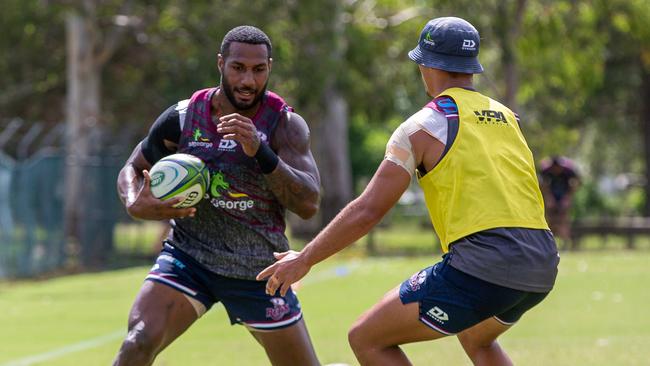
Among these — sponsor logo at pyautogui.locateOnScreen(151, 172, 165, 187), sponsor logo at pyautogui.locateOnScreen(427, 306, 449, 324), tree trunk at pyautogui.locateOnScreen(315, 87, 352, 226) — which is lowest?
tree trunk at pyautogui.locateOnScreen(315, 87, 352, 226)

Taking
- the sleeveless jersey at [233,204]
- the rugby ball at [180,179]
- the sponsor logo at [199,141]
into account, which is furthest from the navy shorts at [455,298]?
the sponsor logo at [199,141]

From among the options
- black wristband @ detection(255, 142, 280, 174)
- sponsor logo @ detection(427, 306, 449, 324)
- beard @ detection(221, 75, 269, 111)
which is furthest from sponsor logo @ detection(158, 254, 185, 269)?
sponsor logo @ detection(427, 306, 449, 324)

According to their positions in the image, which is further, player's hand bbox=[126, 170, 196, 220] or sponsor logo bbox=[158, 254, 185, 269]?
sponsor logo bbox=[158, 254, 185, 269]

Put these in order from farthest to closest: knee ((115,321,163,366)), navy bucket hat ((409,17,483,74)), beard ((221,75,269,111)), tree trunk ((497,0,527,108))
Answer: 1. tree trunk ((497,0,527,108))
2. beard ((221,75,269,111))
3. knee ((115,321,163,366))
4. navy bucket hat ((409,17,483,74))

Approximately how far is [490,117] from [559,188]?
72.4ft

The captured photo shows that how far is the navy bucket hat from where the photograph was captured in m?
6.31

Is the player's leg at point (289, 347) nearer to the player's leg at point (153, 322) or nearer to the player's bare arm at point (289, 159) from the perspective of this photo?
the player's leg at point (153, 322)

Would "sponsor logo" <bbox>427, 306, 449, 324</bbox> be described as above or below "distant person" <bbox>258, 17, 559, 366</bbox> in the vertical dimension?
below

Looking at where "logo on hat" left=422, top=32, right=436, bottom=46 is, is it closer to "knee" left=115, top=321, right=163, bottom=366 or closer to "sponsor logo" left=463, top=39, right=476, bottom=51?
"sponsor logo" left=463, top=39, right=476, bottom=51

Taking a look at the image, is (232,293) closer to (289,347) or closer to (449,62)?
(289,347)

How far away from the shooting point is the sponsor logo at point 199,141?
23.6 ft

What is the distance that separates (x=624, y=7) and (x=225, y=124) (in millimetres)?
30583

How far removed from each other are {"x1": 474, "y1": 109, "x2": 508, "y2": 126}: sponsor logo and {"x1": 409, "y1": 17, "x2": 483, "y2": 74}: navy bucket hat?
0.79 feet

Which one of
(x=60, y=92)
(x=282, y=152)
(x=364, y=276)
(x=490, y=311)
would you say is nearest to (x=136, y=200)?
(x=282, y=152)
